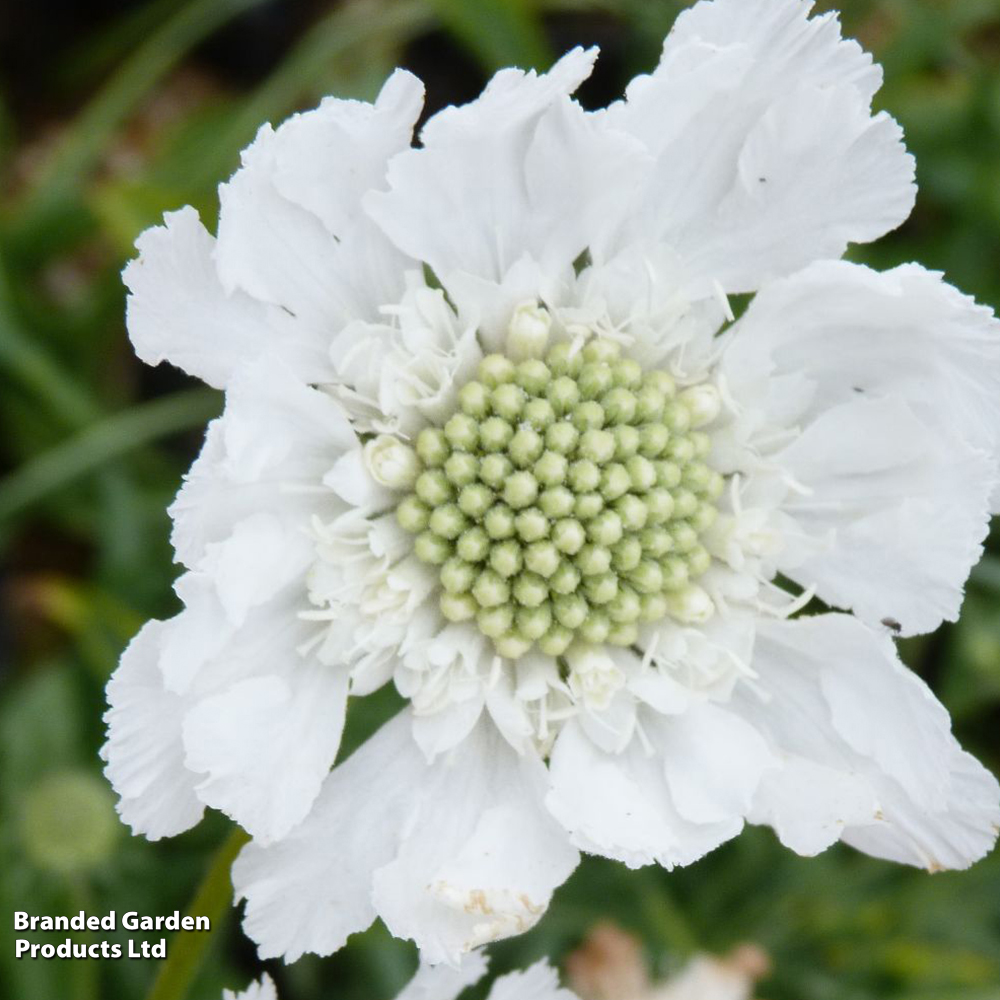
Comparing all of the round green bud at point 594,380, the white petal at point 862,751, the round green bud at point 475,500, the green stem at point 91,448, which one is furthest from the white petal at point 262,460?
the green stem at point 91,448

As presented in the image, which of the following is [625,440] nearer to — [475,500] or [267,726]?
[475,500]

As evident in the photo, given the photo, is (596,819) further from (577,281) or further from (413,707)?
(577,281)

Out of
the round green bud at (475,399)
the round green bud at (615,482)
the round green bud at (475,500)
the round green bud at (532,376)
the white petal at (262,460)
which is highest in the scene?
the white petal at (262,460)

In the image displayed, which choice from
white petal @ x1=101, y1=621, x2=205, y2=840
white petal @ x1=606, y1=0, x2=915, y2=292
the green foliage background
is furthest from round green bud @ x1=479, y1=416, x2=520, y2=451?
the green foliage background

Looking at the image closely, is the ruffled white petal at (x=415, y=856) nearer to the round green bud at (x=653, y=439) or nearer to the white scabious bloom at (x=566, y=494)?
the white scabious bloom at (x=566, y=494)

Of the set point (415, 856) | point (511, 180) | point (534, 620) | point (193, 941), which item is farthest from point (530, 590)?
point (193, 941)

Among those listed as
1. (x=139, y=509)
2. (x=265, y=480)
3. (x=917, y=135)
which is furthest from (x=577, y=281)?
(x=917, y=135)
